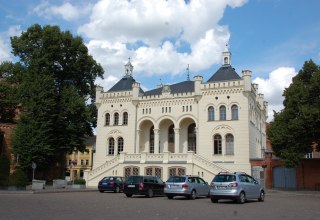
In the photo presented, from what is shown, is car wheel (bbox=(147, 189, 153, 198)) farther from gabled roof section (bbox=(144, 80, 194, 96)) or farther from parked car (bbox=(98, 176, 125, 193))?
gabled roof section (bbox=(144, 80, 194, 96))

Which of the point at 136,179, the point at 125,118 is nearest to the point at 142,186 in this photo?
the point at 136,179

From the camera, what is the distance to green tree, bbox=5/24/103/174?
126 feet

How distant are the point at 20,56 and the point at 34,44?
8.11 ft

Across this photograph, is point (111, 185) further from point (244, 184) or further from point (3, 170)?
point (244, 184)

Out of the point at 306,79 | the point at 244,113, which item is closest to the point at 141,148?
the point at 244,113

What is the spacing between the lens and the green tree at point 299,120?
30234 millimetres

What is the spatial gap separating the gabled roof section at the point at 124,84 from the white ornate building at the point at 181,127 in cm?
13

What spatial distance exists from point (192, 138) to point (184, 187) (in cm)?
2307

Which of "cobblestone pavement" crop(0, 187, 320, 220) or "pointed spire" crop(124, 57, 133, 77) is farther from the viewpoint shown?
"pointed spire" crop(124, 57, 133, 77)

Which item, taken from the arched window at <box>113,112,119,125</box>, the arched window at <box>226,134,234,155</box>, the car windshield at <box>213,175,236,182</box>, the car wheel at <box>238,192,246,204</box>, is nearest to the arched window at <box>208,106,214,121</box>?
the arched window at <box>226,134,234,155</box>

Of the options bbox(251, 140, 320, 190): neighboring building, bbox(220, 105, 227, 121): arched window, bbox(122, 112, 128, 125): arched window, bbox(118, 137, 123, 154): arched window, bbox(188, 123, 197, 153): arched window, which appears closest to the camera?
bbox(251, 140, 320, 190): neighboring building

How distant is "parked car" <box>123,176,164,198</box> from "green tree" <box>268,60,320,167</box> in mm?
13294

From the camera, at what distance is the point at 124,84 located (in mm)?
49531

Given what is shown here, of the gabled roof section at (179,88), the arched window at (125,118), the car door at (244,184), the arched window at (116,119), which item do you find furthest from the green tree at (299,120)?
the arched window at (116,119)
